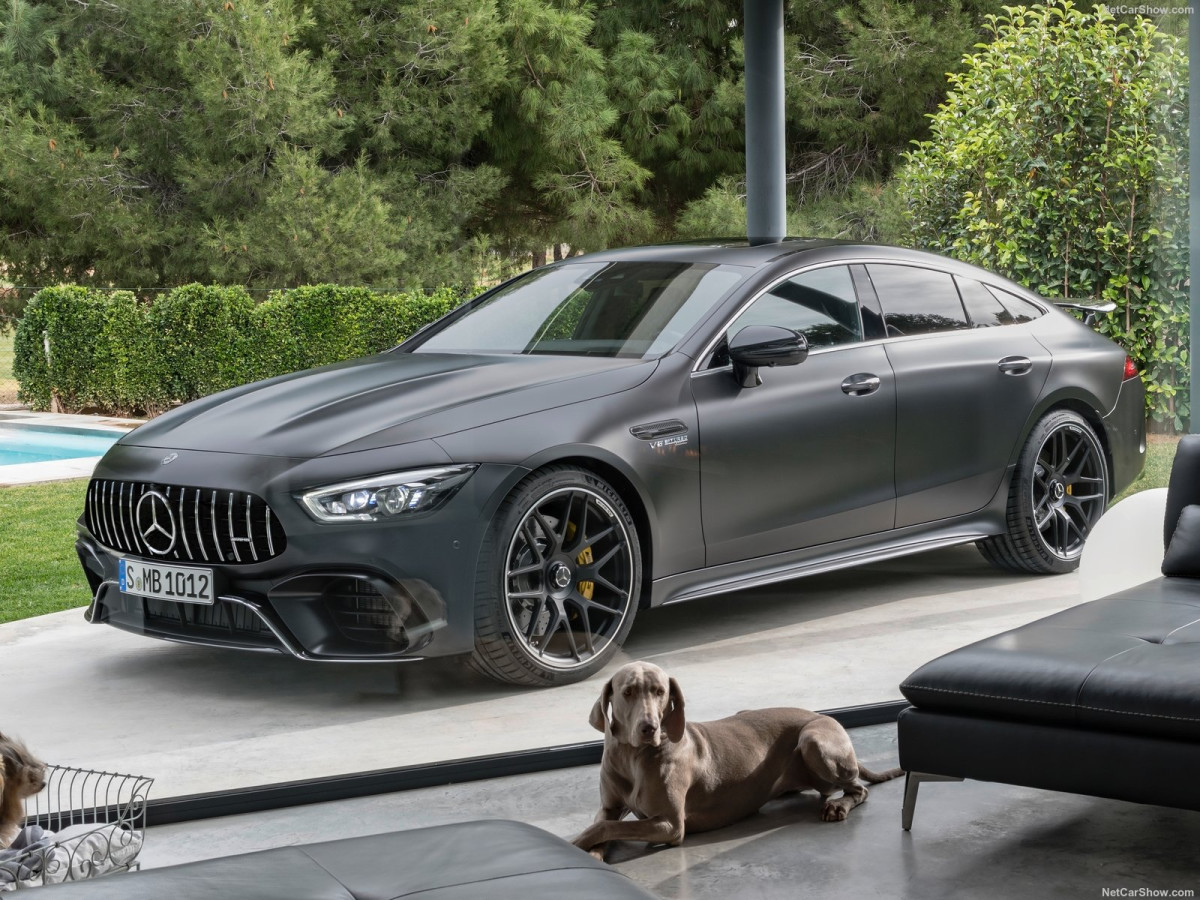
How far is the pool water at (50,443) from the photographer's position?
3.71m

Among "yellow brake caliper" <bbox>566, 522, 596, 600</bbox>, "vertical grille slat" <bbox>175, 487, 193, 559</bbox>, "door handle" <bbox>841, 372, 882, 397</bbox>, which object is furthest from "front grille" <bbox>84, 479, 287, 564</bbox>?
"door handle" <bbox>841, 372, 882, 397</bbox>

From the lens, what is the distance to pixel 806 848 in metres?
2.84

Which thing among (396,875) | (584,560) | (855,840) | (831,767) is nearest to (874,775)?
(831,767)

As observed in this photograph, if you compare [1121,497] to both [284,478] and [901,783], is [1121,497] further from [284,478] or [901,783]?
[284,478]

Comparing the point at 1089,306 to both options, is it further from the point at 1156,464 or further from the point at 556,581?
the point at 556,581

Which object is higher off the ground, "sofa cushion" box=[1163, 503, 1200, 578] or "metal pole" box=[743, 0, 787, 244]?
"metal pole" box=[743, 0, 787, 244]

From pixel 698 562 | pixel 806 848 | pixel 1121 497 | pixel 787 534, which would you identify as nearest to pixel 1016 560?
pixel 1121 497

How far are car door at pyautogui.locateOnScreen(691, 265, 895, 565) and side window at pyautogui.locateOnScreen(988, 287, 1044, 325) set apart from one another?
15.6 inches

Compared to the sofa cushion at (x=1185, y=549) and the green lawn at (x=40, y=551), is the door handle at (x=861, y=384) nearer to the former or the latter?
the sofa cushion at (x=1185, y=549)

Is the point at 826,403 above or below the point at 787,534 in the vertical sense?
above

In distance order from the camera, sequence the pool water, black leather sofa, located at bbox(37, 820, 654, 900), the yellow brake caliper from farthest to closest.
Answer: the pool water, the yellow brake caliper, black leather sofa, located at bbox(37, 820, 654, 900)

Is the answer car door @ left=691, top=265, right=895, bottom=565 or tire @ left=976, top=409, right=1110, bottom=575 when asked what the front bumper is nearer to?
car door @ left=691, top=265, right=895, bottom=565

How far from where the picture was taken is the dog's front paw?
9.77ft

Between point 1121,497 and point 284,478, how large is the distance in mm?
2325
